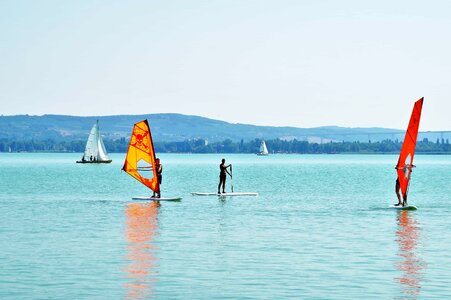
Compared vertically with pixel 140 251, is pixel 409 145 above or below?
above

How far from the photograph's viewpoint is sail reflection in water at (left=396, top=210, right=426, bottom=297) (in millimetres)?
26422

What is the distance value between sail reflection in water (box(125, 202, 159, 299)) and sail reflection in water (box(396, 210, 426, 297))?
656cm

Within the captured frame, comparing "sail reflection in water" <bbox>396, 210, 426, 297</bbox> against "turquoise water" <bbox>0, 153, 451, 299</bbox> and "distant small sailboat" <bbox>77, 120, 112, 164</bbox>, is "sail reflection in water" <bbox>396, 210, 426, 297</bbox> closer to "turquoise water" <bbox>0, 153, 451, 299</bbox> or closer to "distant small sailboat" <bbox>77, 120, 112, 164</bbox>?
"turquoise water" <bbox>0, 153, 451, 299</bbox>

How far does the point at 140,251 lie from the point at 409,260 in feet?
28.5

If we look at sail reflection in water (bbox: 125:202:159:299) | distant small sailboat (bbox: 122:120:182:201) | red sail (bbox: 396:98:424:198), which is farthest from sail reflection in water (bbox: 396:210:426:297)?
distant small sailboat (bbox: 122:120:182:201)

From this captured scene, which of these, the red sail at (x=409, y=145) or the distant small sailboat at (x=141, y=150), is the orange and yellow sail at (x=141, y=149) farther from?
the red sail at (x=409, y=145)

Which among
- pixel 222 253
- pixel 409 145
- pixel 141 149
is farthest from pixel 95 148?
pixel 222 253

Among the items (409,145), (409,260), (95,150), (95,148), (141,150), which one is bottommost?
(409,260)

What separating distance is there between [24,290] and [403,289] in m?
9.43

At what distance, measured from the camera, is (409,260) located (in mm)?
31781

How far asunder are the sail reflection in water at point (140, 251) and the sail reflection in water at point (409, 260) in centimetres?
656

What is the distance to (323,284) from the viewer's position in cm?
2670

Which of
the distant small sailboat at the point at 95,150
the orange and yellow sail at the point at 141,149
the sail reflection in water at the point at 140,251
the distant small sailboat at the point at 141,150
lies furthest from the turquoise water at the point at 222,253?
the distant small sailboat at the point at 95,150

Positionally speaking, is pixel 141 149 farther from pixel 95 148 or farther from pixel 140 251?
pixel 95 148
